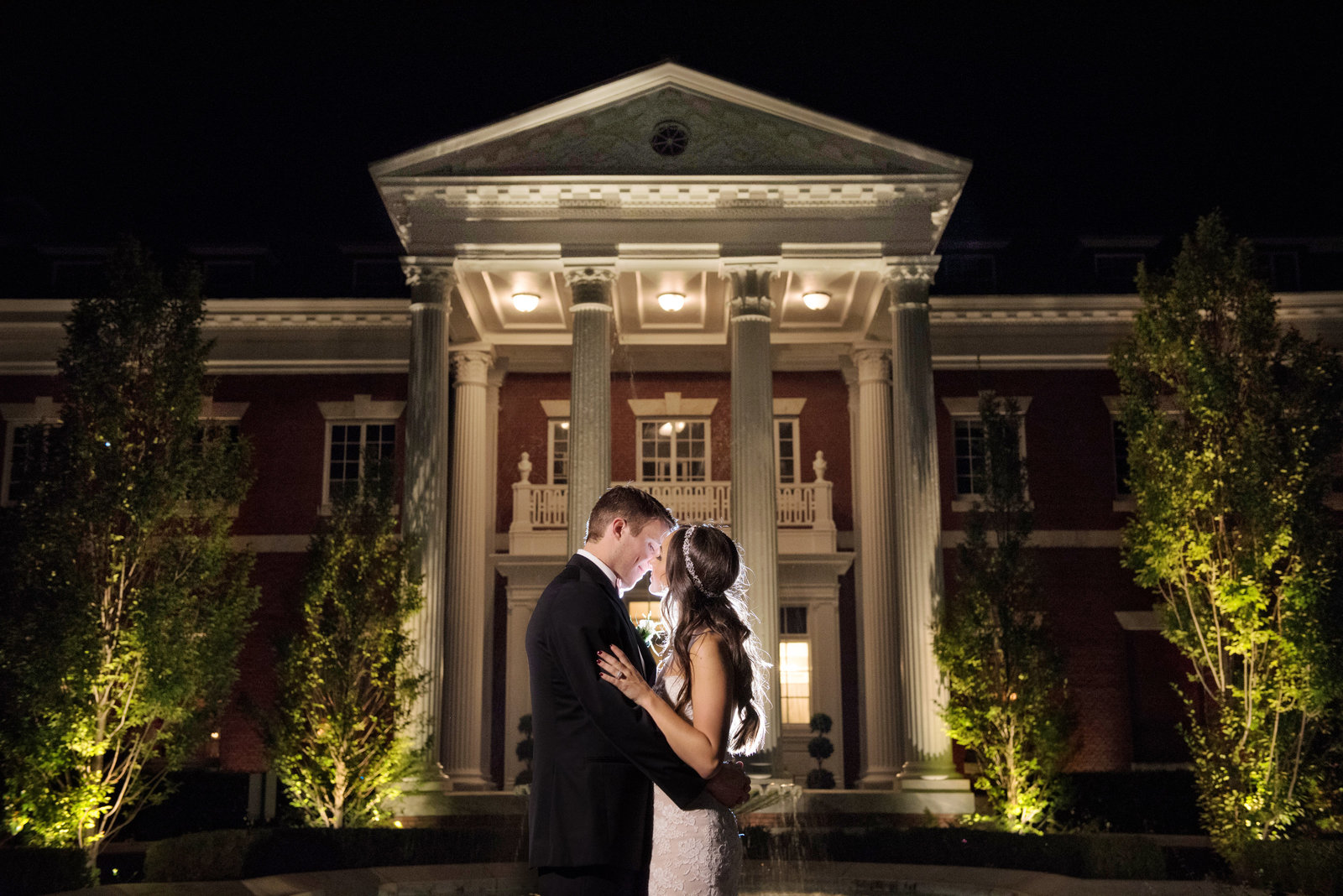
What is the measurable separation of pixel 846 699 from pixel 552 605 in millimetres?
23684

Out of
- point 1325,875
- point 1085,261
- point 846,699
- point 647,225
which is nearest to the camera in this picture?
point 1325,875

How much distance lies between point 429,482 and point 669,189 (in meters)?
6.63

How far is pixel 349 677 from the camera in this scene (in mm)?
18969

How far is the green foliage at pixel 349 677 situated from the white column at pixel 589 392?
11.0 feet

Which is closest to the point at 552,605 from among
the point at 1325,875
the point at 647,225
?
the point at 1325,875

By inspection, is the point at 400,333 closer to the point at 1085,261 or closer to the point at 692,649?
the point at 1085,261

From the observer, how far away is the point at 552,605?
4.35 m

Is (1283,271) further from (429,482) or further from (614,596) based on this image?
(614,596)

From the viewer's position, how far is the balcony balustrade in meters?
27.1

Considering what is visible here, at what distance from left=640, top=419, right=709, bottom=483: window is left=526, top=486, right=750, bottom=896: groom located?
23.8 meters

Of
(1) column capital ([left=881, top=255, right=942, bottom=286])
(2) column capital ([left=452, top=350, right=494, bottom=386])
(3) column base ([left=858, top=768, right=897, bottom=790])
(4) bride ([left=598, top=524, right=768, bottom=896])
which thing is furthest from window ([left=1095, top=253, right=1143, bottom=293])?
(4) bride ([left=598, top=524, right=768, bottom=896])

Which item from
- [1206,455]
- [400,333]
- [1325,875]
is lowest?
[1325,875]

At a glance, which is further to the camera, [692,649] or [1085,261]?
[1085,261]

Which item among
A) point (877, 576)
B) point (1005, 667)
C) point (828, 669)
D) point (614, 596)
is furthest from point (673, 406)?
point (614, 596)
